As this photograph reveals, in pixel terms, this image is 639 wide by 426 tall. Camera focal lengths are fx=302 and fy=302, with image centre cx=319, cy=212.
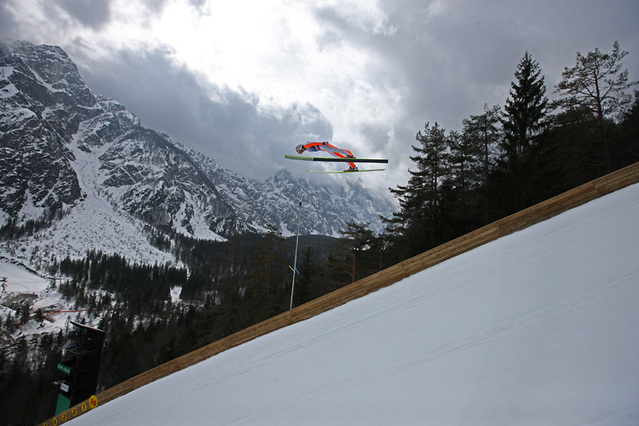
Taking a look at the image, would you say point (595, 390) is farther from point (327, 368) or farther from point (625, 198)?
point (625, 198)

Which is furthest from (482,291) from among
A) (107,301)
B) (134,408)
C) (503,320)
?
(107,301)

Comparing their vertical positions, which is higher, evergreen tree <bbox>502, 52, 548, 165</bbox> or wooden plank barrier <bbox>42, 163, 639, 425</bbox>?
evergreen tree <bbox>502, 52, 548, 165</bbox>

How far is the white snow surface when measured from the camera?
1653 mm

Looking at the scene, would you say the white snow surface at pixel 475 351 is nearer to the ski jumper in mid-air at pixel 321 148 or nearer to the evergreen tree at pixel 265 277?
the ski jumper in mid-air at pixel 321 148

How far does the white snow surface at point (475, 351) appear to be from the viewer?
1.65 metres

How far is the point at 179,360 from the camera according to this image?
19.4 ft

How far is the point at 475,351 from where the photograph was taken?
2217 millimetres

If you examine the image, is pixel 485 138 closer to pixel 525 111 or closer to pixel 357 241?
pixel 525 111

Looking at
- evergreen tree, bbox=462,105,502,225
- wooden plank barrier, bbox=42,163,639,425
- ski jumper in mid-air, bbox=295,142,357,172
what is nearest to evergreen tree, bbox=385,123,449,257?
evergreen tree, bbox=462,105,502,225

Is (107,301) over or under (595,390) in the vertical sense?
under

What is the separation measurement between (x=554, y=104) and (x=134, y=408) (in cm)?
2252

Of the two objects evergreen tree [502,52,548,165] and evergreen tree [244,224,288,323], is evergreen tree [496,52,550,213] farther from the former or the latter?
evergreen tree [244,224,288,323]

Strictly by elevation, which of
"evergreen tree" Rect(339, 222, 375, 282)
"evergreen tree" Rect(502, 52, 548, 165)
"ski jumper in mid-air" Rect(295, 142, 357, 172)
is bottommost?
"evergreen tree" Rect(339, 222, 375, 282)

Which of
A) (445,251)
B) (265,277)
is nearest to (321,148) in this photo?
(445,251)
